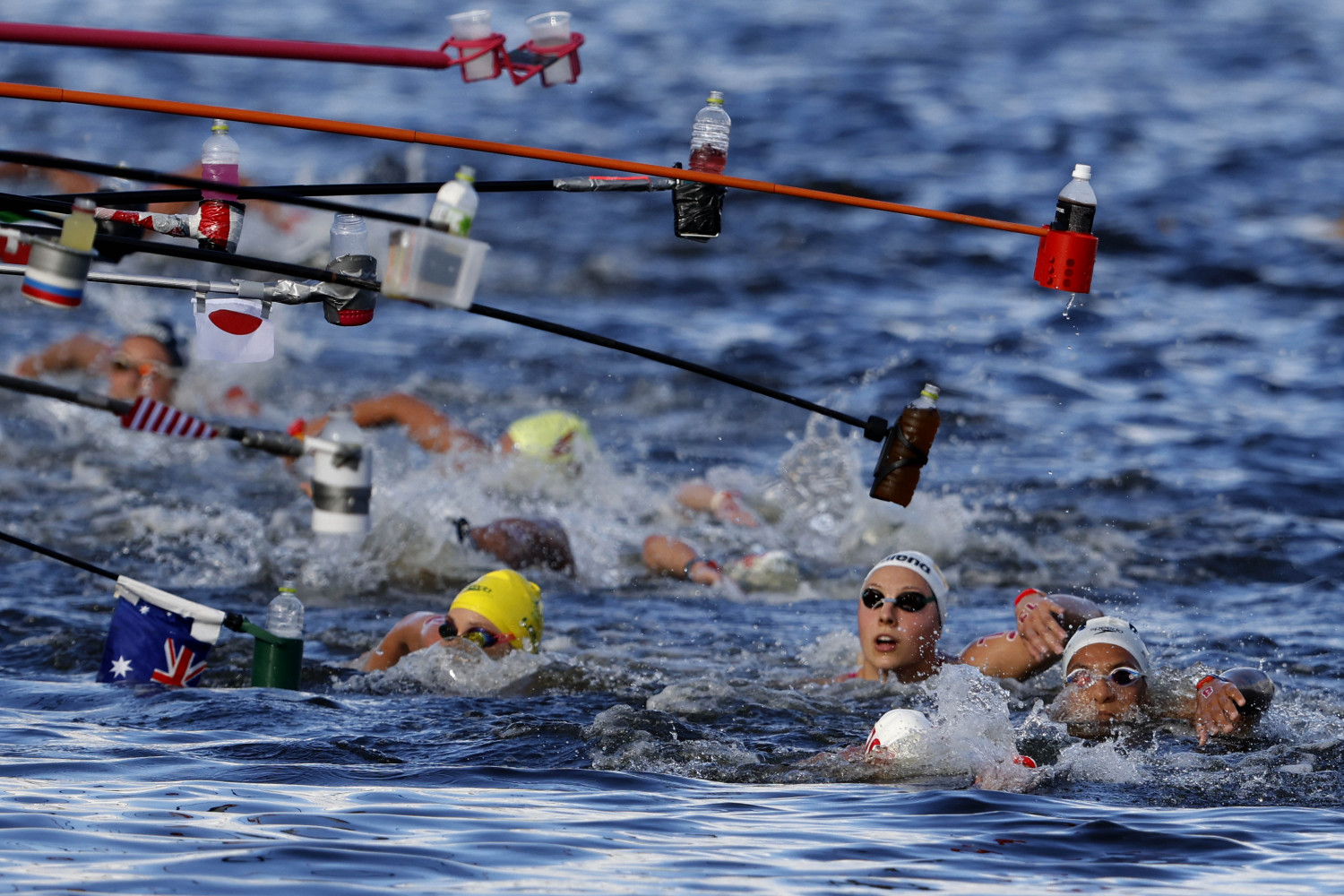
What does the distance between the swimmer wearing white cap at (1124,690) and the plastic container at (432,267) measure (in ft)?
13.8

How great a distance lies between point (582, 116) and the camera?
1164 inches

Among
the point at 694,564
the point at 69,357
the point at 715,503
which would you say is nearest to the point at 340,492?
the point at 694,564

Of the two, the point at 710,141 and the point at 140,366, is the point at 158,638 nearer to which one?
the point at 710,141

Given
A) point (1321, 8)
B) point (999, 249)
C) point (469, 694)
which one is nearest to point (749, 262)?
point (999, 249)

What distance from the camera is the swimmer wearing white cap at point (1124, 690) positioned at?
7516 mm

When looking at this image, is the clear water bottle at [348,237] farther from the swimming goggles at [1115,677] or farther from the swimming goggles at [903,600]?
the swimming goggles at [1115,677]

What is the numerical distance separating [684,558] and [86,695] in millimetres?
4896

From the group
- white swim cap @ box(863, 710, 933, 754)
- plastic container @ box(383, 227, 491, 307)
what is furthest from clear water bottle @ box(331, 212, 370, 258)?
white swim cap @ box(863, 710, 933, 754)

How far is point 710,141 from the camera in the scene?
20.0ft

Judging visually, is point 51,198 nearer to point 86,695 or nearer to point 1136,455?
point 86,695

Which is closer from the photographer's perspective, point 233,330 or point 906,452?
point 233,330

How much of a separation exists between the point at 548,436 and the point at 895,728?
6946mm

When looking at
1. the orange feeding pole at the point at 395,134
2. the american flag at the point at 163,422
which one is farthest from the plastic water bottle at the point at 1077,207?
the american flag at the point at 163,422

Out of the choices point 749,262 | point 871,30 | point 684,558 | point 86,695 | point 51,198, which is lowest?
point 86,695
